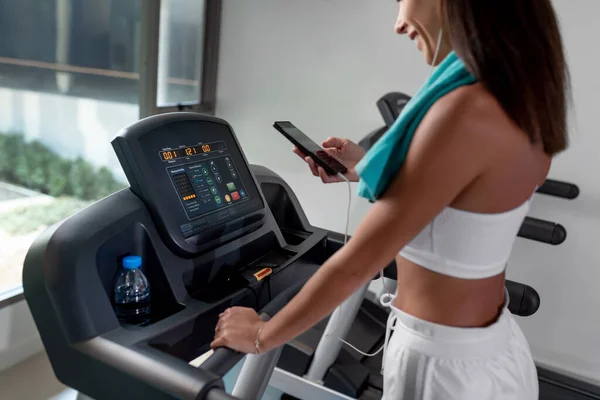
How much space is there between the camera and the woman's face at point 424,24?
35.5 inches

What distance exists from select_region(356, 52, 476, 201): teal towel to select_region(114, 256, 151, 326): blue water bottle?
516 millimetres

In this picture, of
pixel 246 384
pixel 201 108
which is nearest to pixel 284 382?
pixel 246 384

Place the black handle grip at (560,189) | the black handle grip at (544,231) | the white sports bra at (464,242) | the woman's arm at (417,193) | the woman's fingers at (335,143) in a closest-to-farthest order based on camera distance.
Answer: the woman's arm at (417,193) → the white sports bra at (464,242) → the woman's fingers at (335,143) → the black handle grip at (544,231) → the black handle grip at (560,189)

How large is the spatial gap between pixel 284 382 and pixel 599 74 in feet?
5.98

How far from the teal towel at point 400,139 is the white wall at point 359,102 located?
178 centimetres

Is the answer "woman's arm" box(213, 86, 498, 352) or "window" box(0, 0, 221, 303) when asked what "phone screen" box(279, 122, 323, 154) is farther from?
"window" box(0, 0, 221, 303)

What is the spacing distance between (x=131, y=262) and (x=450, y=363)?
0.64 m

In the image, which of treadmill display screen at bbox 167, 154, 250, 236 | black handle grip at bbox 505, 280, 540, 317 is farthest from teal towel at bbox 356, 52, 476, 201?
black handle grip at bbox 505, 280, 540, 317

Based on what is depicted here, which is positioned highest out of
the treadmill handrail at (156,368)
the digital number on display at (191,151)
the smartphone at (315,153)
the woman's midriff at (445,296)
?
the smartphone at (315,153)

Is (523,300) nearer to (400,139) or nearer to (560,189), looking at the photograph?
(400,139)

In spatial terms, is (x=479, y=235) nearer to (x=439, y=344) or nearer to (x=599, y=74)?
(x=439, y=344)

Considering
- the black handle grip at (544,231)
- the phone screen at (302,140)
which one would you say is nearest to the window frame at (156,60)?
the phone screen at (302,140)

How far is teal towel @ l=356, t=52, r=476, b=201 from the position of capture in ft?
2.73

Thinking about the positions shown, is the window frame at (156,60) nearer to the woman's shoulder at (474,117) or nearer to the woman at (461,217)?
the woman at (461,217)
